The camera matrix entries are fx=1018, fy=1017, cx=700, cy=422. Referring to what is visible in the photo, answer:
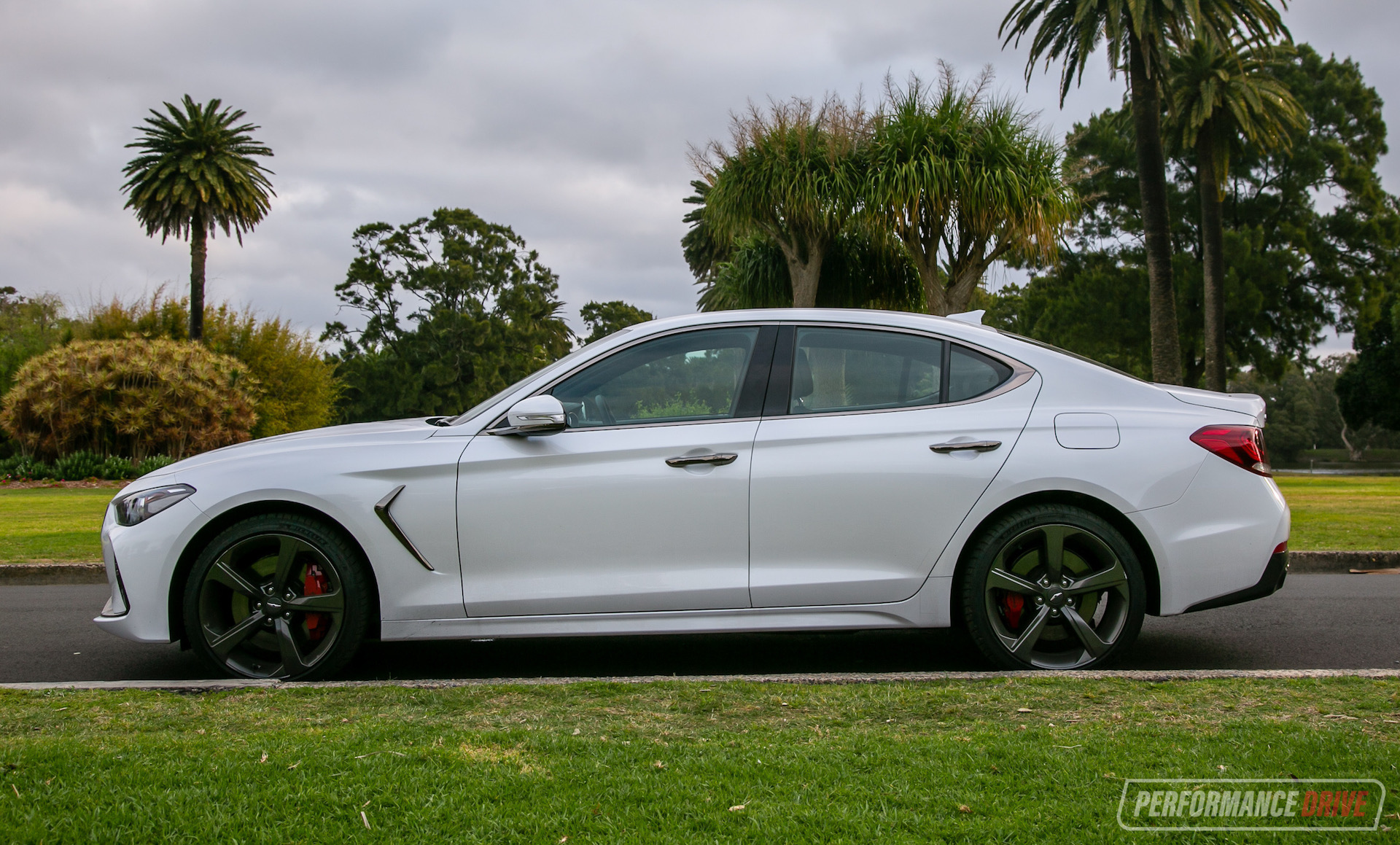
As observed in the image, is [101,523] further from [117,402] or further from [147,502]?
[117,402]

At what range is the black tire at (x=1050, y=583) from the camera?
13.4ft

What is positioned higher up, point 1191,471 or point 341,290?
point 341,290

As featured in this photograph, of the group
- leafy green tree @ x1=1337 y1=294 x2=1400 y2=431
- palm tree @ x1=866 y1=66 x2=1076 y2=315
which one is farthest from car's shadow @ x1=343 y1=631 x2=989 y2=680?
leafy green tree @ x1=1337 y1=294 x2=1400 y2=431

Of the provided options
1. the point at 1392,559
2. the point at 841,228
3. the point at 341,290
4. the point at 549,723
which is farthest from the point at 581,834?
the point at 341,290

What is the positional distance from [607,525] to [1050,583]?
5.87ft

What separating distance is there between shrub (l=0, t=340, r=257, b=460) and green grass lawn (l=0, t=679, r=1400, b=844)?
2447 centimetres

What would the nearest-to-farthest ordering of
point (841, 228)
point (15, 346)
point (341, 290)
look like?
point (841, 228) < point (15, 346) < point (341, 290)

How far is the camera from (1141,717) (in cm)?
329

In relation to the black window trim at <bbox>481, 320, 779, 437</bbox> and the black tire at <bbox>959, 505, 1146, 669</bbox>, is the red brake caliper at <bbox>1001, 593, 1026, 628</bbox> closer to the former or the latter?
the black tire at <bbox>959, 505, 1146, 669</bbox>

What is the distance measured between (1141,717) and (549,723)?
191 centimetres

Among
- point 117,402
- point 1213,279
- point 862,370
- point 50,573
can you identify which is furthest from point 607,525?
point 1213,279

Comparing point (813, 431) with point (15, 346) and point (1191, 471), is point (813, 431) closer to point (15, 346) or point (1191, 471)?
point (1191, 471)

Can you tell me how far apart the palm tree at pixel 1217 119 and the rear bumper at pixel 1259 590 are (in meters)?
26.1

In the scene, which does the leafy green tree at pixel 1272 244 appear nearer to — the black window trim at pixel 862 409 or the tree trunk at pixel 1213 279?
the tree trunk at pixel 1213 279
